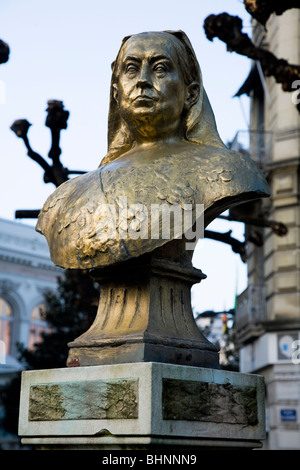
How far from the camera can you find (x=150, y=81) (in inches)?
177

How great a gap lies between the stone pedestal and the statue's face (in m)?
1.54

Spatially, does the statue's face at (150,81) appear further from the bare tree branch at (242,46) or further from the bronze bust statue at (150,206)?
the bare tree branch at (242,46)

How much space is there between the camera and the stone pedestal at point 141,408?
3.87 m

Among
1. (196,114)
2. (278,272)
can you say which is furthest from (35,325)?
(196,114)

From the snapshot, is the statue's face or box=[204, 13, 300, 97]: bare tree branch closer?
the statue's face

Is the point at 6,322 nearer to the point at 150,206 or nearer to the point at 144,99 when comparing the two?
the point at 144,99

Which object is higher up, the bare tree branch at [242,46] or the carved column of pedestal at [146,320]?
the bare tree branch at [242,46]

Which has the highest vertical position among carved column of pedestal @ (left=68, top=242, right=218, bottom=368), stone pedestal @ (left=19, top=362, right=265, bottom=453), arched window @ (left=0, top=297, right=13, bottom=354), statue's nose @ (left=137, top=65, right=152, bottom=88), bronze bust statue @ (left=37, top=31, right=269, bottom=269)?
arched window @ (left=0, top=297, right=13, bottom=354)

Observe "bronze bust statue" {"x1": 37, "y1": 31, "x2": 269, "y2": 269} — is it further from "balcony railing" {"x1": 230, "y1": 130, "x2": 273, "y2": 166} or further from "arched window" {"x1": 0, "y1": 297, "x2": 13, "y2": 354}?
"arched window" {"x1": 0, "y1": 297, "x2": 13, "y2": 354}

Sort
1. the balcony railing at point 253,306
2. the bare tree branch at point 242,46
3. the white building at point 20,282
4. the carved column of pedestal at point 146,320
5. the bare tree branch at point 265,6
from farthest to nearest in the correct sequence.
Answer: the white building at point 20,282 → the balcony railing at point 253,306 → the bare tree branch at point 242,46 → the bare tree branch at point 265,6 → the carved column of pedestal at point 146,320

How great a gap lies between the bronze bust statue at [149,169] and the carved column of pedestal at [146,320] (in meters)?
0.23

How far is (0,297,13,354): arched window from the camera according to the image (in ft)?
90.3

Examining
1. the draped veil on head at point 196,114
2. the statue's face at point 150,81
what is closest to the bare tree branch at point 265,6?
the draped veil on head at point 196,114

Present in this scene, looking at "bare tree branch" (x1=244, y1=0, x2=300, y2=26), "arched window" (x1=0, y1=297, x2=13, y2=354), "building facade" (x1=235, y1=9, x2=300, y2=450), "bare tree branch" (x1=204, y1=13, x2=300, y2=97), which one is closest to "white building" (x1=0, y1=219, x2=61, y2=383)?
"arched window" (x1=0, y1=297, x2=13, y2=354)
